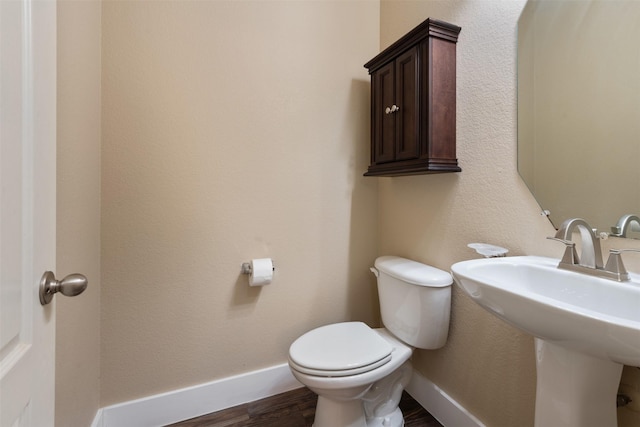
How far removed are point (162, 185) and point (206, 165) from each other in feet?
A: 0.72

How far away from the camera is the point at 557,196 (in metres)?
0.99

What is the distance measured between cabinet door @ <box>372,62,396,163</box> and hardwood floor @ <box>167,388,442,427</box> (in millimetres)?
1283

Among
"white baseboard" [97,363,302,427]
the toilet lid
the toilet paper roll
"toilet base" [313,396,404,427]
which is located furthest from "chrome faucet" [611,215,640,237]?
"white baseboard" [97,363,302,427]

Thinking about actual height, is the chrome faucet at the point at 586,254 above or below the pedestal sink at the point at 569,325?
above

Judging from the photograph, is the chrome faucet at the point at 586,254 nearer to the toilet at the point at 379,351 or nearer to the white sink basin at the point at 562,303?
the white sink basin at the point at 562,303

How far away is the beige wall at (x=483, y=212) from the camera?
108cm

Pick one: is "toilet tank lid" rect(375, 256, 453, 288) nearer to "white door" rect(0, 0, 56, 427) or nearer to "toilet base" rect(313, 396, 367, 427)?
"toilet base" rect(313, 396, 367, 427)

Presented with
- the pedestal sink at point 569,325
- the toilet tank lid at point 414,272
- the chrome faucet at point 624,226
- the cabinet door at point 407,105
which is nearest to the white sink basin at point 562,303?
the pedestal sink at point 569,325

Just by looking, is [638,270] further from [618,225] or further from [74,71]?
[74,71]

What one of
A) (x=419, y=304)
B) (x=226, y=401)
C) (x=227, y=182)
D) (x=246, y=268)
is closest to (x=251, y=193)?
(x=227, y=182)

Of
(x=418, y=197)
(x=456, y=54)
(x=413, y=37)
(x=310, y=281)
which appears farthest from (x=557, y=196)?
(x=310, y=281)

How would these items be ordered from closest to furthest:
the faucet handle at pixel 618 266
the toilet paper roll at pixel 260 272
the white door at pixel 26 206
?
the white door at pixel 26 206
the faucet handle at pixel 618 266
the toilet paper roll at pixel 260 272

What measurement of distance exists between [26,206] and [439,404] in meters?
1.70

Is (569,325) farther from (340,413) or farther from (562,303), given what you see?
(340,413)
